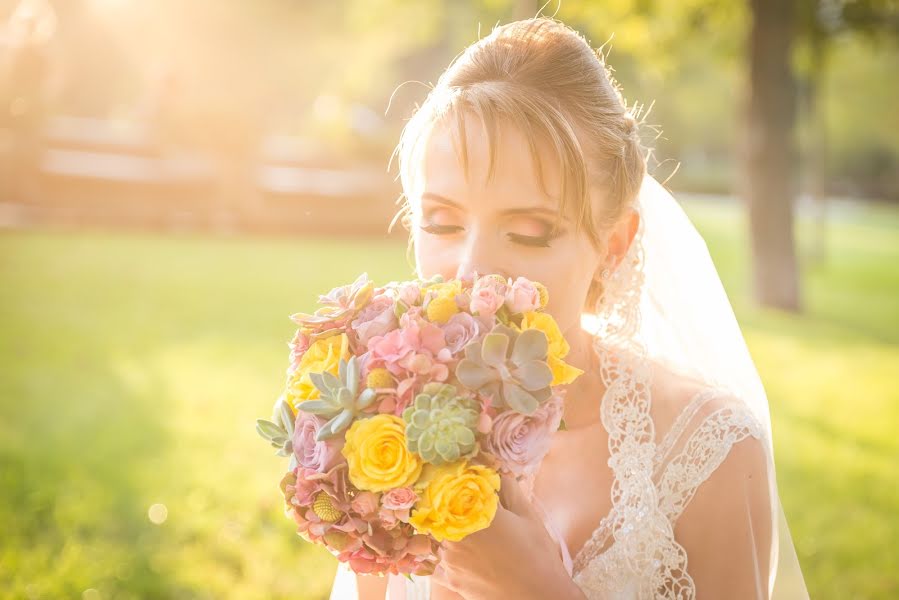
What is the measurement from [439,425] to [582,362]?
1240 mm

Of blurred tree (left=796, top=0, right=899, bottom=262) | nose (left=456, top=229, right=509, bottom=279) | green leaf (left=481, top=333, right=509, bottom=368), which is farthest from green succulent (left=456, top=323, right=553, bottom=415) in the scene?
blurred tree (left=796, top=0, right=899, bottom=262)

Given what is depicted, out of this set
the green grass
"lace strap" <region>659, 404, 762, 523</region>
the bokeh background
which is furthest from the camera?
the bokeh background

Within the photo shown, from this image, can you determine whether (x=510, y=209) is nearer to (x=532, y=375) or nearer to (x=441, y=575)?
(x=532, y=375)

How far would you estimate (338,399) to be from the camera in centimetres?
183

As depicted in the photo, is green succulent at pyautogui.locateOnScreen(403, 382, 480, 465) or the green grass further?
the green grass

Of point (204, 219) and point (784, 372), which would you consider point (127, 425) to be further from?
point (204, 219)

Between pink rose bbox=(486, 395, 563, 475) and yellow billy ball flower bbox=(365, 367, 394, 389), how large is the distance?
9.2 inches

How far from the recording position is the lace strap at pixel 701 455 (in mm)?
2568

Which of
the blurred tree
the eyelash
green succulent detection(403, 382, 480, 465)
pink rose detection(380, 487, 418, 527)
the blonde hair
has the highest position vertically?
the blonde hair

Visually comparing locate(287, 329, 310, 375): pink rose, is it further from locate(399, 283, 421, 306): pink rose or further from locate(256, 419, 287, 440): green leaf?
locate(399, 283, 421, 306): pink rose

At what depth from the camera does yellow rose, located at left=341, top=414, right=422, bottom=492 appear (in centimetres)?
175

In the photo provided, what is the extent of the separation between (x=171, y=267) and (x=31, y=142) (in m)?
4.87

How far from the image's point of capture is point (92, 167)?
54.6 ft

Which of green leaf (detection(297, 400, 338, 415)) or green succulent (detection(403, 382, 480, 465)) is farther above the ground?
green succulent (detection(403, 382, 480, 465))
